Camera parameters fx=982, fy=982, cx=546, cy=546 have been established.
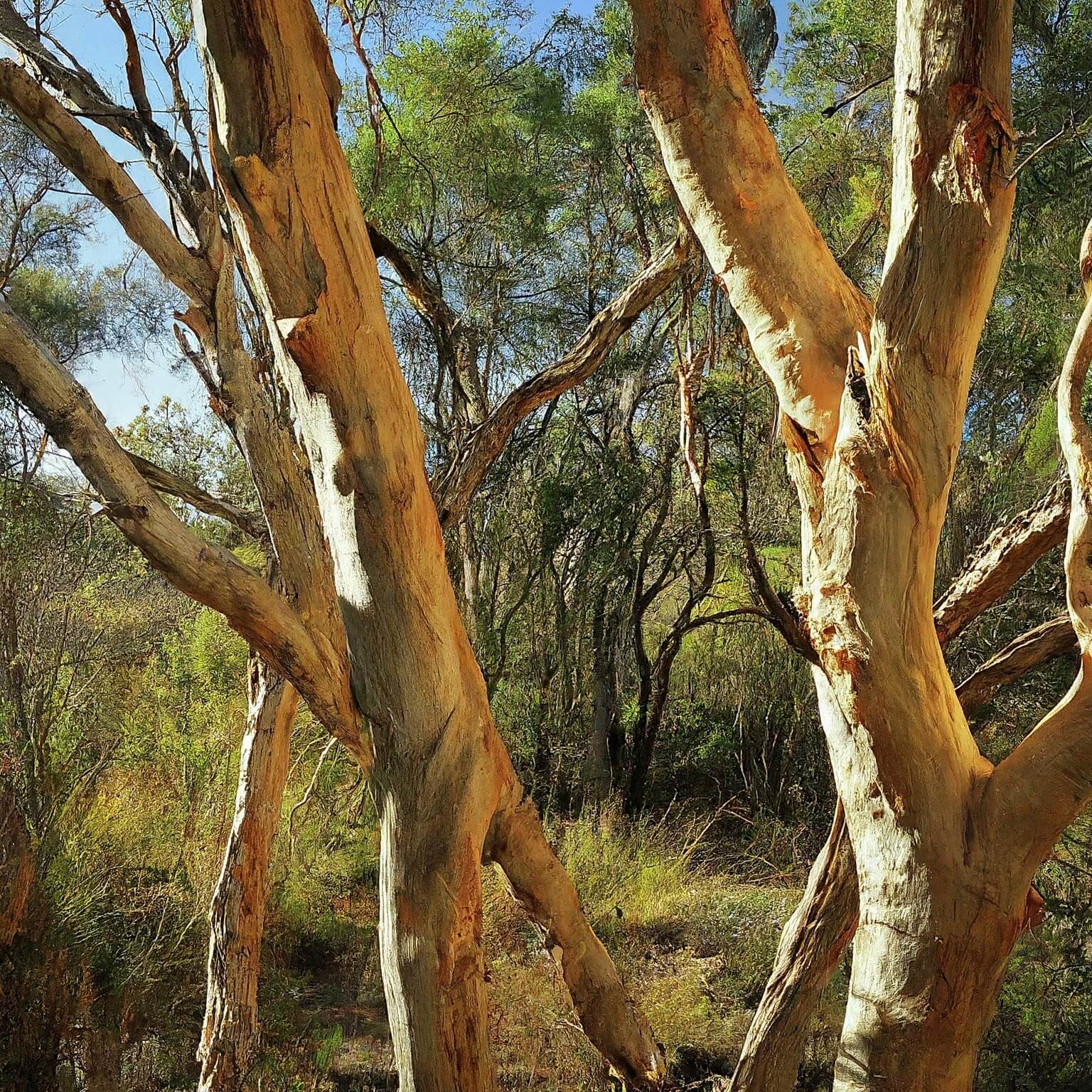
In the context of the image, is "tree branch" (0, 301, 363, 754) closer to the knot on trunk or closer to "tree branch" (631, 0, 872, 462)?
"tree branch" (631, 0, 872, 462)

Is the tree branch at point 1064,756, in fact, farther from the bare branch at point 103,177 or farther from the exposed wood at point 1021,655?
the bare branch at point 103,177

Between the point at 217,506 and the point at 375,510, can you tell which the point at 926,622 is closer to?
the point at 375,510

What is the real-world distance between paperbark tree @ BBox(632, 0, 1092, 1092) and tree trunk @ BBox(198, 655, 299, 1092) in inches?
96.7

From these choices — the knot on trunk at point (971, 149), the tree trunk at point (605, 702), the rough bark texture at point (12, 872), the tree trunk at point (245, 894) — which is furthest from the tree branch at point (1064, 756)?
the tree trunk at point (605, 702)

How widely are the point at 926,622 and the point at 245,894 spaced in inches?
112

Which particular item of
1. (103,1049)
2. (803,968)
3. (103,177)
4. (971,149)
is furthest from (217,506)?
(971,149)

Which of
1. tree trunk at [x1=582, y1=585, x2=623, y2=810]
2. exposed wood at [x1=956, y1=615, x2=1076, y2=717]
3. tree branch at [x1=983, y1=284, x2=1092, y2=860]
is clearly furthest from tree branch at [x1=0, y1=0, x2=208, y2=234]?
tree trunk at [x1=582, y1=585, x2=623, y2=810]

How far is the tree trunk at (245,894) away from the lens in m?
3.50

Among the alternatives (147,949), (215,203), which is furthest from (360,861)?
(215,203)

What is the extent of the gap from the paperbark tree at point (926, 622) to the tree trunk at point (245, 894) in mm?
2457

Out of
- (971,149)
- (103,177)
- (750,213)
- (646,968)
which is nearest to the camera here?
(971,149)

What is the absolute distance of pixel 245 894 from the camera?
3557 millimetres

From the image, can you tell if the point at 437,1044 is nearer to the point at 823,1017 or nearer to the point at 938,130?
the point at 938,130

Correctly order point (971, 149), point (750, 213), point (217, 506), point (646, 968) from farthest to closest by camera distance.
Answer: point (646, 968)
point (217, 506)
point (750, 213)
point (971, 149)
